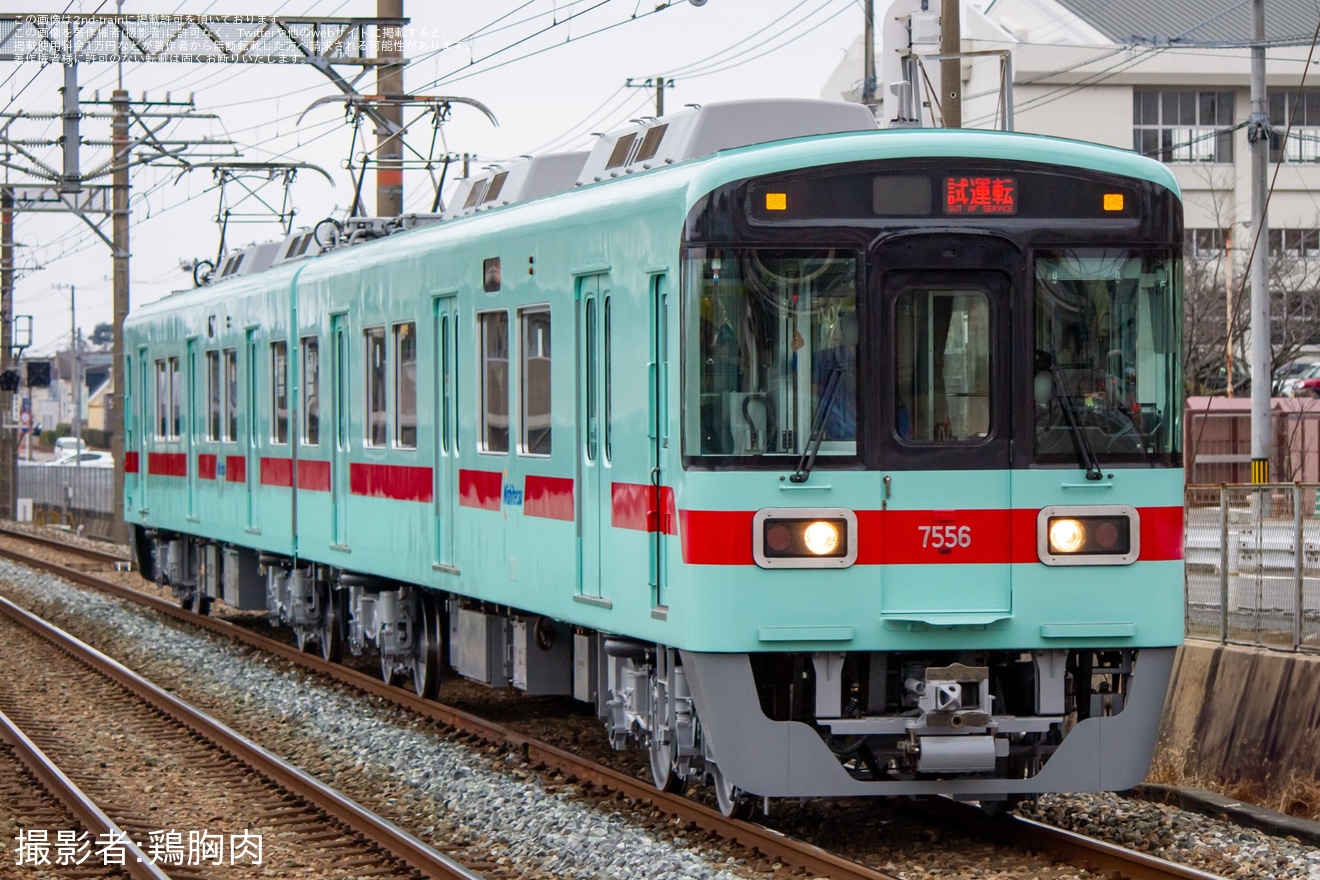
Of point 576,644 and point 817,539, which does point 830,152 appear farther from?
point 576,644

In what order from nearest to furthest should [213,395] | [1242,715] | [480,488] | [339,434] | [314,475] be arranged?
1. [1242,715]
2. [480,488]
3. [339,434]
4. [314,475]
5. [213,395]

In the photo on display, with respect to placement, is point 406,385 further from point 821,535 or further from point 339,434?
point 821,535

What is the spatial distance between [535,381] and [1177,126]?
4521 centimetres

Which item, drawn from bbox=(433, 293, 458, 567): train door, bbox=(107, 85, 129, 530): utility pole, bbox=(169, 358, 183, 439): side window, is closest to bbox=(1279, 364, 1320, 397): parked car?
bbox=(107, 85, 129, 530): utility pole

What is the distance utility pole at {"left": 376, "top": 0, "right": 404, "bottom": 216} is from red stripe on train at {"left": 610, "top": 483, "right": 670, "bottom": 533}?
23.8 feet

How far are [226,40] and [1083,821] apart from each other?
16772 millimetres

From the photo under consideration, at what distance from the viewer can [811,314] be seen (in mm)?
8547

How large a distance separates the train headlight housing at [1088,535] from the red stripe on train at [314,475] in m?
8.01

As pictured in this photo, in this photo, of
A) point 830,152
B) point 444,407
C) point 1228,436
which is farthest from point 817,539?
point 1228,436

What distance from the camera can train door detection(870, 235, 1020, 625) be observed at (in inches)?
334

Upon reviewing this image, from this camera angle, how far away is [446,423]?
1262cm

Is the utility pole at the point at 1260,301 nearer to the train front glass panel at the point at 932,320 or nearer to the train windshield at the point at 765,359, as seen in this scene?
the train front glass panel at the point at 932,320

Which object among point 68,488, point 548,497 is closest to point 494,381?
point 548,497

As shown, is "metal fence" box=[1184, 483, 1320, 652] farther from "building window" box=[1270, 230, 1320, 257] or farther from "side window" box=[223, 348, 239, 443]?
"building window" box=[1270, 230, 1320, 257]
